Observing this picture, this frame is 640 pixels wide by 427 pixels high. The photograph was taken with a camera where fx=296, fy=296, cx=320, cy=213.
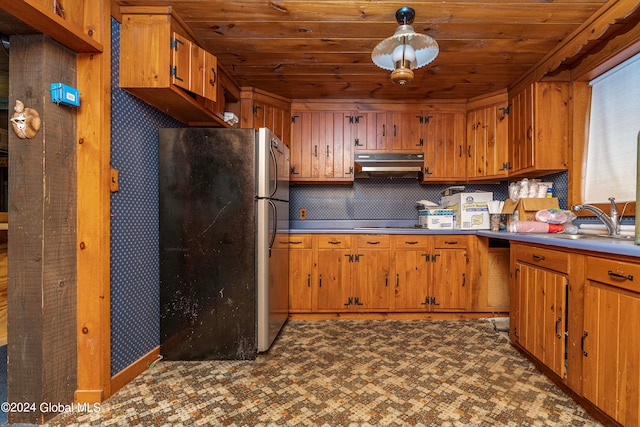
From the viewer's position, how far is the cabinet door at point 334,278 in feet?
9.83

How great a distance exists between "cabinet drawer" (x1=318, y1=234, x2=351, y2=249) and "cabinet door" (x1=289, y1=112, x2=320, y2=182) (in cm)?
81

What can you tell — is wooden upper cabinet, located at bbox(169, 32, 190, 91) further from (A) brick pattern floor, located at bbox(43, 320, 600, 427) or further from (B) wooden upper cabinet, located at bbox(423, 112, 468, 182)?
A: (B) wooden upper cabinet, located at bbox(423, 112, 468, 182)

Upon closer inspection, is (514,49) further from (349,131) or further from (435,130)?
(349,131)

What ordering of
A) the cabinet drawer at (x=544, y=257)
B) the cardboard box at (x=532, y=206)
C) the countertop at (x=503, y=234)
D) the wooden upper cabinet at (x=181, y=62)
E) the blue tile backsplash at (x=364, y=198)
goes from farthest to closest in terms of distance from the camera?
the blue tile backsplash at (x=364, y=198) → the cardboard box at (x=532, y=206) → the wooden upper cabinet at (x=181, y=62) → the cabinet drawer at (x=544, y=257) → the countertop at (x=503, y=234)

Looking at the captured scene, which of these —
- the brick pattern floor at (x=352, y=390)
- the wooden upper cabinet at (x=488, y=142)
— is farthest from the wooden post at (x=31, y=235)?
the wooden upper cabinet at (x=488, y=142)

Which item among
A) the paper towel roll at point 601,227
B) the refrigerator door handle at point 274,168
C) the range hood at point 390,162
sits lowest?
the paper towel roll at point 601,227

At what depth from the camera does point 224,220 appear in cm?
213

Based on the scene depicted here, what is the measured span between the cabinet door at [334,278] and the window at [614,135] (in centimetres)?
216

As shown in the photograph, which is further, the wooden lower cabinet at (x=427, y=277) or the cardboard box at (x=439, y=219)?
the cardboard box at (x=439, y=219)

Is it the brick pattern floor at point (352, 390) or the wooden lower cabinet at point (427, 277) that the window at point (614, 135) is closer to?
the wooden lower cabinet at point (427, 277)

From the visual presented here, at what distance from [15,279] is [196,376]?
112 centimetres

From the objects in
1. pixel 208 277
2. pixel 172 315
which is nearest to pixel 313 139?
pixel 208 277

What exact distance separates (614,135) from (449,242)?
1500 mm

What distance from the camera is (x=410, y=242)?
118 inches
